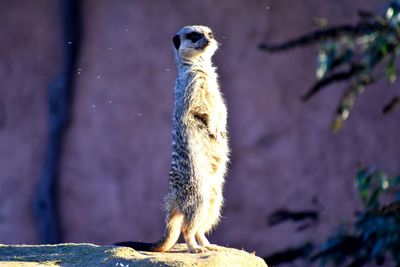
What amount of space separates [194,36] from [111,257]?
3.58ft

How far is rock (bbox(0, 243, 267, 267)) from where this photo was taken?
2.92 metres

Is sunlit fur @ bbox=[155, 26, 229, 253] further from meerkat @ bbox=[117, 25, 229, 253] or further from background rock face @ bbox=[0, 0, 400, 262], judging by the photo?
background rock face @ bbox=[0, 0, 400, 262]

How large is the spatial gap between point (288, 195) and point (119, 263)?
147 inches

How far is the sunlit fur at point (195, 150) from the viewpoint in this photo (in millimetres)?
3367

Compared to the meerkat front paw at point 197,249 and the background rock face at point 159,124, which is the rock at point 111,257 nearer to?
the meerkat front paw at point 197,249

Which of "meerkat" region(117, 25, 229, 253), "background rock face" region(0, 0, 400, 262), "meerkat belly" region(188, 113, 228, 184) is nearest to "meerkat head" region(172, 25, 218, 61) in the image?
"meerkat" region(117, 25, 229, 253)

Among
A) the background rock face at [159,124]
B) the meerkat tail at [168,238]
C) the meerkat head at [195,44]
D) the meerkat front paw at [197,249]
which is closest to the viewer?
the meerkat front paw at [197,249]

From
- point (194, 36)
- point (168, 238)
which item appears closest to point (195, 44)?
point (194, 36)

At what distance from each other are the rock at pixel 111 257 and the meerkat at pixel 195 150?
11 cm

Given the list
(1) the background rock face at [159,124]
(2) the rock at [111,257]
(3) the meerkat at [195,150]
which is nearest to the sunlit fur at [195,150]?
(3) the meerkat at [195,150]

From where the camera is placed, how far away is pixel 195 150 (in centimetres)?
342

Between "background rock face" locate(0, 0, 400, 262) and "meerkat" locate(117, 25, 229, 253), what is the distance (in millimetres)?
→ 2730

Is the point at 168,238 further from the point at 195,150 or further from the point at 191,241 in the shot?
the point at 195,150

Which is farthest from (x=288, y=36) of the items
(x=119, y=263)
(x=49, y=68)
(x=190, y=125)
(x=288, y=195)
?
(x=119, y=263)
